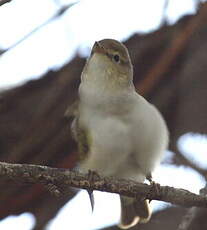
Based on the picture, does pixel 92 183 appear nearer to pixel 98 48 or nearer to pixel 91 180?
pixel 91 180

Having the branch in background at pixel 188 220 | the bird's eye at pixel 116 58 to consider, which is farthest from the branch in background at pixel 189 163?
the bird's eye at pixel 116 58

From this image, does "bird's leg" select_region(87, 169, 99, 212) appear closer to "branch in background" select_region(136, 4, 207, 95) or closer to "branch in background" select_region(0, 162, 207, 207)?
"branch in background" select_region(0, 162, 207, 207)

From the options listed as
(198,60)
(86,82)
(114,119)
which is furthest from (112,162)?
(198,60)

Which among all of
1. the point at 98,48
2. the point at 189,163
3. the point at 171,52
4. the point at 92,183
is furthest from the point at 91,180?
the point at 171,52

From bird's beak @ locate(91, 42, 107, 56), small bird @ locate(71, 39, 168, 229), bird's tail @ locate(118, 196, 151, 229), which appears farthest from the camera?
bird's tail @ locate(118, 196, 151, 229)

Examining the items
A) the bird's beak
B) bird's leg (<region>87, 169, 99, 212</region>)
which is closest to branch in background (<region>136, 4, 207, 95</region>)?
the bird's beak

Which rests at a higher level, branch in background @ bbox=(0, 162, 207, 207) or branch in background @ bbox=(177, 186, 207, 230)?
branch in background @ bbox=(0, 162, 207, 207)

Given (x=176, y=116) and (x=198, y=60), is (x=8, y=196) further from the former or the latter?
(x=198, y=60)
